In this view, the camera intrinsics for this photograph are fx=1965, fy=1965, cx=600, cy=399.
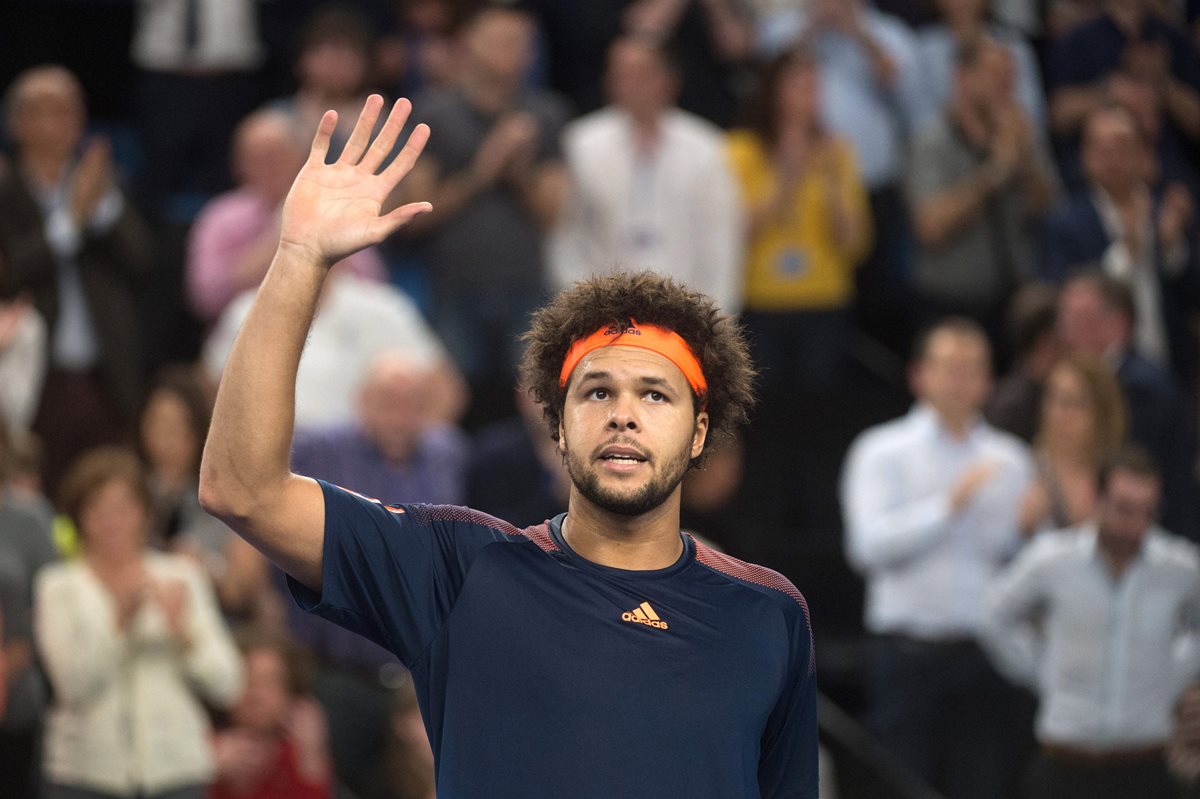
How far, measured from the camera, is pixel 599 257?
9.13m

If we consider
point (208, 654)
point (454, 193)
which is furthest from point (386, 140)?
point (454, 193)

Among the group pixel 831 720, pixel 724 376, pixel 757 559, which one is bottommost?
pixel 831 720

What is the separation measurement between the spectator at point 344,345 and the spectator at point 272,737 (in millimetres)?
1398

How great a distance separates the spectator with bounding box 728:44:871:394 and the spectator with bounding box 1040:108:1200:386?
1.02 meters

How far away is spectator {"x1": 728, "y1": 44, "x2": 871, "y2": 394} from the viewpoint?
30.3ft

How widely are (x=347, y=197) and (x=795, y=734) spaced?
1253mm

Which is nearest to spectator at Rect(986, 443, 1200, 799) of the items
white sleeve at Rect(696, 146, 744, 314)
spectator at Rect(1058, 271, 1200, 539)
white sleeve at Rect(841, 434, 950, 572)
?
white sleeve at Rect(841, 434, 950, 572)

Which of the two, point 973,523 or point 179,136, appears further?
point 179,136

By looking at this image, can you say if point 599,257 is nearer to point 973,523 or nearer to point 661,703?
point 973,523

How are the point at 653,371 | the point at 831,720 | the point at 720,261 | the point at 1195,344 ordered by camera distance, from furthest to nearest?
the point at 1195,344 < the point at 720,261 < the point at 831,720 < the point at 653,371

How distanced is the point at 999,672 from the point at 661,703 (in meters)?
4.70

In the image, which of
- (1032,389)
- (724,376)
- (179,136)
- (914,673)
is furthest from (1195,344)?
(724,376)

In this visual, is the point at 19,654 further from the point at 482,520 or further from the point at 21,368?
the point at 482,520

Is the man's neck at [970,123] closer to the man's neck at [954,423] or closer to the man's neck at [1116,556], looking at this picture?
the man's neck at [954,423]
